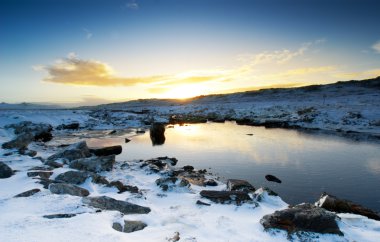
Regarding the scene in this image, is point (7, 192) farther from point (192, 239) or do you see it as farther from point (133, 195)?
point (192, 239)

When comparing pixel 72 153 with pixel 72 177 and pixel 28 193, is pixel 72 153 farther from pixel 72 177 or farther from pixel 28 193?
pixel 28 193

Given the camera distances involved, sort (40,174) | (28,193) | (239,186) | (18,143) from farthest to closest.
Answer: (18,143) < (239,186) < (40,174) < (28,193)

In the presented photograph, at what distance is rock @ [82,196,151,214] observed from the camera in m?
7.94

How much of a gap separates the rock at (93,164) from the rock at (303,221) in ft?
28.2

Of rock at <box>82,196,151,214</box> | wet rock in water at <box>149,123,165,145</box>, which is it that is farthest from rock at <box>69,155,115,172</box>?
wet rock in water at <box>149,123,165,145</box>

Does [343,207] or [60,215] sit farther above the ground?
[60,215]

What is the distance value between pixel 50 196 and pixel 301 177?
35.6ft

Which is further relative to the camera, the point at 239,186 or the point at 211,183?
the point at 211,183

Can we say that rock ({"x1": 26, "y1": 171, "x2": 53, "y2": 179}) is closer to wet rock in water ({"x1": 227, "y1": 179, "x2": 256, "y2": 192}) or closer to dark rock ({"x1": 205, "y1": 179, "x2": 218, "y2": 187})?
dark rock ({"x1": 205, "y1": 179, "x2": 218, "y2": 187})

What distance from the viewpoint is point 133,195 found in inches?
389

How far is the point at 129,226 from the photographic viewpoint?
6.58 metres

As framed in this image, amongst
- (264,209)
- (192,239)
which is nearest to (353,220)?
(264,209)

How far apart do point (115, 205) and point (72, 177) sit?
3529 mm

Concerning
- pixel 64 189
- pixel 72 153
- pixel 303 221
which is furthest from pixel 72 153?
pixel 303 221
